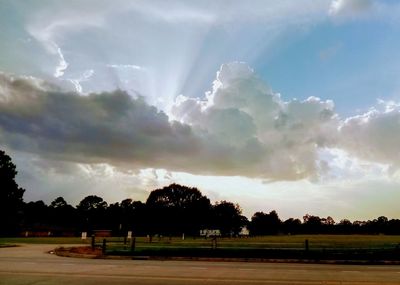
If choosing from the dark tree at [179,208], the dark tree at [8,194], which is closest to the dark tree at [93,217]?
the dark tree at [179,208]

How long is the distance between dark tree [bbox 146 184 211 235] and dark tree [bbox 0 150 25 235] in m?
54.9

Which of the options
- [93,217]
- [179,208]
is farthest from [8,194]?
[93,217]

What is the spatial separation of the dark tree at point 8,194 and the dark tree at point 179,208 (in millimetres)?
54907

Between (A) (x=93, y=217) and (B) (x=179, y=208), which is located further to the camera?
(A) (x=93, y=217)

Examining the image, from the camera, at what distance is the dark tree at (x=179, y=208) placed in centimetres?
13725

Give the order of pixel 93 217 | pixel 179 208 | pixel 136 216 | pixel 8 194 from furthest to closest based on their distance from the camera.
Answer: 1. pixel 93 217
2. pixel 179 208
3. pixel 136 216
4. pixel 8 194

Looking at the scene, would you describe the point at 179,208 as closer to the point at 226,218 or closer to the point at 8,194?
the point at 226,218

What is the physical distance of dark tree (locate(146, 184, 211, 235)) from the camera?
13725 cm

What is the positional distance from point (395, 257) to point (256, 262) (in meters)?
7.94

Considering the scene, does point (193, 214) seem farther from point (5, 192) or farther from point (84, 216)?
point (5, 192)

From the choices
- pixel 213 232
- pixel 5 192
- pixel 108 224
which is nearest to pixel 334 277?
pixel 213 232

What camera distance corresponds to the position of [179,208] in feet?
495

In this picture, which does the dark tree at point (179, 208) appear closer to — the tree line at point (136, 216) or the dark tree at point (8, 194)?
the tree line at point (136, 216)

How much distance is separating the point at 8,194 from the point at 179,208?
255 feet
